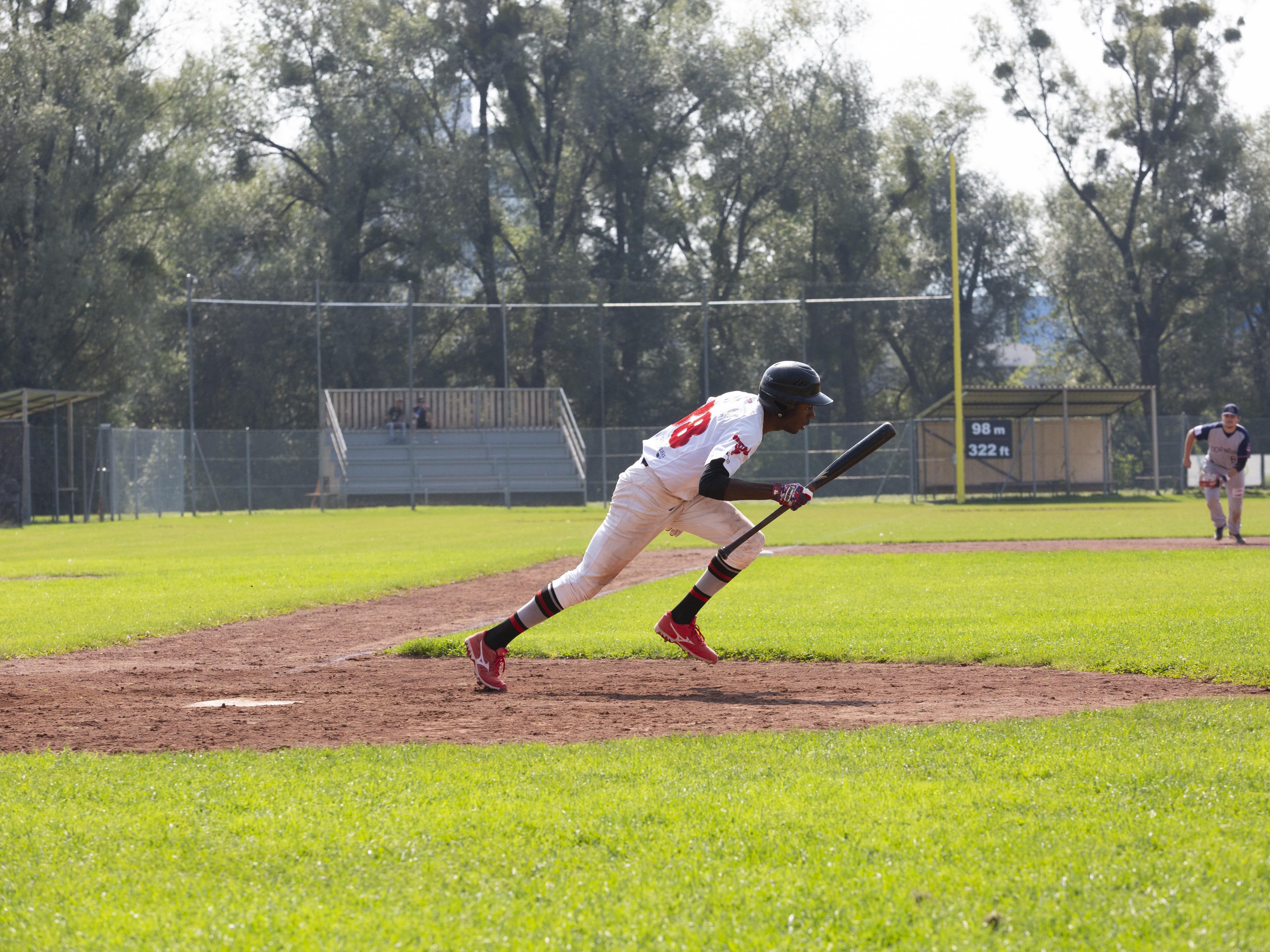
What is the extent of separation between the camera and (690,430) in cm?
766

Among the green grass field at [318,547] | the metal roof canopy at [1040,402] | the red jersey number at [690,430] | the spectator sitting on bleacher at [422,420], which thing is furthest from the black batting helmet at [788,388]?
the spectator sitting on bleacher at [422,420]

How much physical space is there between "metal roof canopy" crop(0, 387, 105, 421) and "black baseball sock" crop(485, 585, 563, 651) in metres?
26.6

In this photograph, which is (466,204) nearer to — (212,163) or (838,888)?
(212,163)

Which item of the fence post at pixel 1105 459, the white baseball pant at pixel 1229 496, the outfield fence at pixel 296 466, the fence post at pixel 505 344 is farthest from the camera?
the fence post at pixel 505 344

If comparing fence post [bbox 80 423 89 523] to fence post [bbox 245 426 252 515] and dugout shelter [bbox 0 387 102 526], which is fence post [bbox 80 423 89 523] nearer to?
dugout shelter [bbox 0 387 102 526]

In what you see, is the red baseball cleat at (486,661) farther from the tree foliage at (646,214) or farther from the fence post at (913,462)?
the tree foliage at (646,214)

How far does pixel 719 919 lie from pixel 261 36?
5148cm

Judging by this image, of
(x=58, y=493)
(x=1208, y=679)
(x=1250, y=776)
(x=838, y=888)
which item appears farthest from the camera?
(x=58, y=493)

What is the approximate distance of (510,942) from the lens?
3.25m

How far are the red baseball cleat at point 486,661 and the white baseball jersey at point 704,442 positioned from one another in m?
1.37

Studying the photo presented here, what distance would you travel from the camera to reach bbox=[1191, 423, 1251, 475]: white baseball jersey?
61.8 ft

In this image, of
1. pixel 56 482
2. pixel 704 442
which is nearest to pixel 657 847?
pixel 704 442

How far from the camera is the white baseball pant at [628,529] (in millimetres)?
7703

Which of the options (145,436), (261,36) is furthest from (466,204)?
(145,436)
